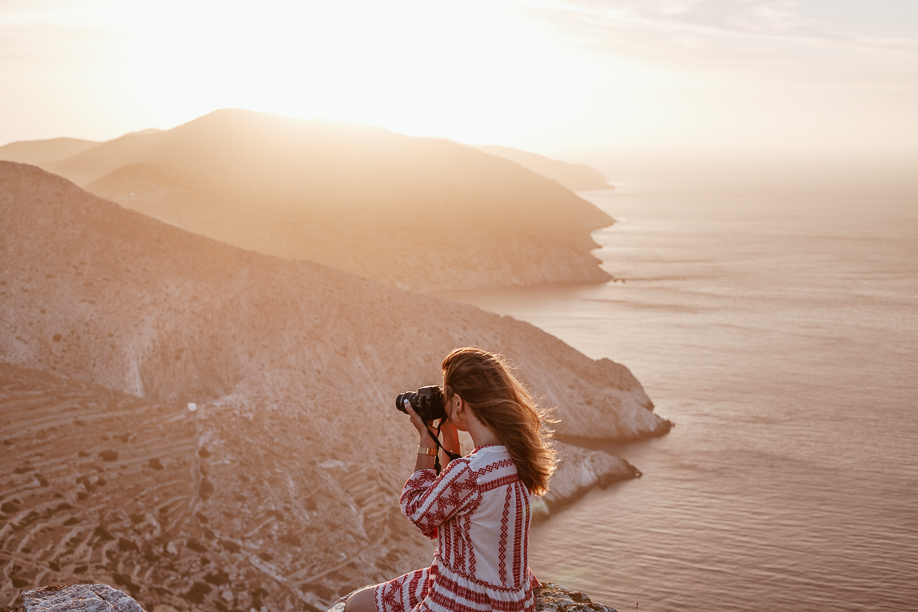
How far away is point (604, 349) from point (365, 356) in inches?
1758

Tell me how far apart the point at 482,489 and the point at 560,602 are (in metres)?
1.84

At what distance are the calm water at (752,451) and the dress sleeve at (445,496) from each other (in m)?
26.2

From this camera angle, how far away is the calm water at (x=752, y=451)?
104 feet

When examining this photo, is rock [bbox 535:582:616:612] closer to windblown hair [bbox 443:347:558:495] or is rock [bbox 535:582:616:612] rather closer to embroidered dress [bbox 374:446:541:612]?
embroidered dress [bbox 374:446:541:612]

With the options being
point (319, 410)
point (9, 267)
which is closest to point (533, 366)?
point (319, 410)

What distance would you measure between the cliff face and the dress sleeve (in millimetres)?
17217

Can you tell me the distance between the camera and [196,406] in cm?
2811

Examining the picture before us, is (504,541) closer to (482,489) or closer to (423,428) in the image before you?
(482,489)

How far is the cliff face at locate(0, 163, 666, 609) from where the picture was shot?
21500 mm

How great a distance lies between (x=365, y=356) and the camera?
38.8m

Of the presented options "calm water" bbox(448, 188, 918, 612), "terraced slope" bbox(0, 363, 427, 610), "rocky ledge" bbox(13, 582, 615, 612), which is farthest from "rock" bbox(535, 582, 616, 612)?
"calm water" bbox(448, 188, 918, 612)

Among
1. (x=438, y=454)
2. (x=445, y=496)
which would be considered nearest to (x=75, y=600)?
(x=438, y=454)

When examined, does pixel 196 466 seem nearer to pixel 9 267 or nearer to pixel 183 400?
pixel 183 400

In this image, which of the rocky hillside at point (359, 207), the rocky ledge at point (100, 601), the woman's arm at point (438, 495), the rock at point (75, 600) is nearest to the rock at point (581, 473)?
the rocky ledge at point (100, 601)
